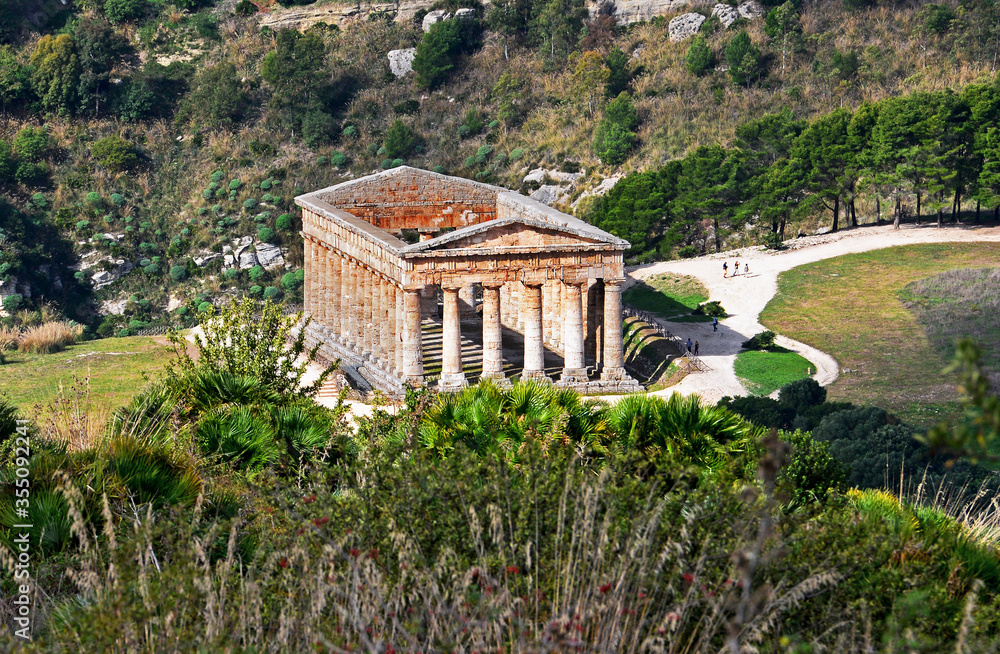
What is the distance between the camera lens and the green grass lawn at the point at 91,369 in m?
46.9

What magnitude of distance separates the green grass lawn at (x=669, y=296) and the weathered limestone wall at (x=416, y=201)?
35.3 ft

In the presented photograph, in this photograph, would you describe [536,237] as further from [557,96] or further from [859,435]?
[557,96]

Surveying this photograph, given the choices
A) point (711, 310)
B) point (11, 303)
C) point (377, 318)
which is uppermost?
point (377, 318)

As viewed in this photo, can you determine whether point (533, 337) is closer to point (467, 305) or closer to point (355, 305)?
point (355, 305)

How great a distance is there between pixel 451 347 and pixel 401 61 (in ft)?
226

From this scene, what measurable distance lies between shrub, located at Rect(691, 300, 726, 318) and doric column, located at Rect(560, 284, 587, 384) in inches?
687

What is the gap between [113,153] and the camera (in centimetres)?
9475

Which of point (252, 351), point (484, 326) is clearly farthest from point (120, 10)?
point (252, 351)

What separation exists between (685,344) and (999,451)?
16675 millimetres

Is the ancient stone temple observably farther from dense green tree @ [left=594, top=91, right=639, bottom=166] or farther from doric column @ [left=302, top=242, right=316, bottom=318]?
dense green tree @ [left=594, top=91, right=639, bottom=166]

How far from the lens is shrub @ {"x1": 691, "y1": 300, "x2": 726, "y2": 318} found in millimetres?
60688

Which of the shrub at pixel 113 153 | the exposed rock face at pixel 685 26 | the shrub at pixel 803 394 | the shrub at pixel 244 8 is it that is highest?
the shrub at pixel 244 8

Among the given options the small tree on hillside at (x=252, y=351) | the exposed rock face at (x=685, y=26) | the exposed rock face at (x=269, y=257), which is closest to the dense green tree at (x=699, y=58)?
the exposed rock face at (x=685, y=26)

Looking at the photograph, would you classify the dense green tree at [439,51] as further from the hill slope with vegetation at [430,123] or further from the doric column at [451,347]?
the doric column at [451,347]
